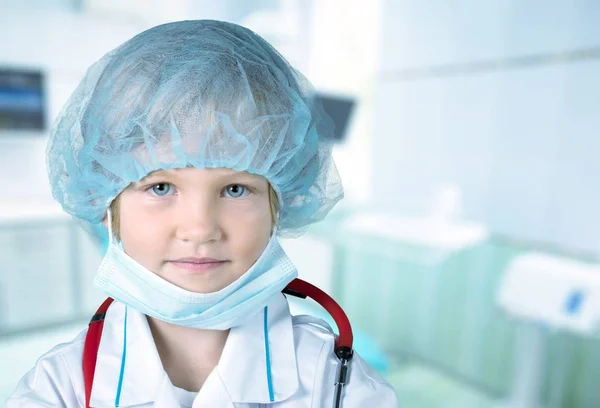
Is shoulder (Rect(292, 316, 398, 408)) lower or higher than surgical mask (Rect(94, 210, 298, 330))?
lower

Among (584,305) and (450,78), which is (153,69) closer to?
(584,305)

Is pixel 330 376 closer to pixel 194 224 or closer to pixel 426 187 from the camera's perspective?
pixel 194 224

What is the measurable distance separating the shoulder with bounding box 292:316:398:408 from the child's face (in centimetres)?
19

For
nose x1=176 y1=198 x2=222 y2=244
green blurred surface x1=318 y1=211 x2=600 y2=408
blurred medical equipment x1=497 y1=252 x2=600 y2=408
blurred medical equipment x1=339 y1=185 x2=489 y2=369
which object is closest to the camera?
nose x1=176 y1=198 x2=222 y2=244

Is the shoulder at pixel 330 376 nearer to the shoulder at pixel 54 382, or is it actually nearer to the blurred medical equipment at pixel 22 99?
the shoulder at pixel 54 382

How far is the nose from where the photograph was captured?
2.12ft

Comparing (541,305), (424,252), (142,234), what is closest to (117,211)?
(142,234)

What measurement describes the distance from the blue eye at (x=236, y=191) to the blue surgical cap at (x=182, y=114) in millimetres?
28

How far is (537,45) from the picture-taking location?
1.98 metres

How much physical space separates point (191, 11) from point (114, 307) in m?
2.33

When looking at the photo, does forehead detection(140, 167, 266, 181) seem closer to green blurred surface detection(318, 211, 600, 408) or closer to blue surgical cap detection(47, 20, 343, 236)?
blue surgical cap detection(47, 20, 343, 236)

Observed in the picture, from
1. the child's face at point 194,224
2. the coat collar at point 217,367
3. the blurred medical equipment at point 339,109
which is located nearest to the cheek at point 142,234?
the child's face at point 194,224

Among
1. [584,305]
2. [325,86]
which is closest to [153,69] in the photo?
[584,305]

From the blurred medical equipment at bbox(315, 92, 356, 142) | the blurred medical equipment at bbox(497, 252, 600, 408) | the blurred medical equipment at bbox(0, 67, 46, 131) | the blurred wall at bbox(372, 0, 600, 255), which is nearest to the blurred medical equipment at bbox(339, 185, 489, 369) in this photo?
the blurred wall at bbox(372, 0, 600, 255)
